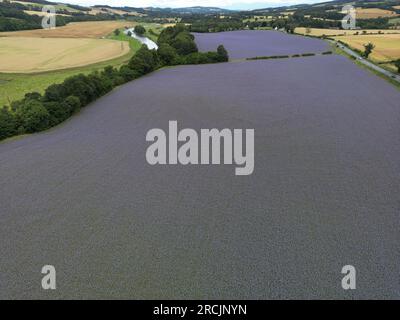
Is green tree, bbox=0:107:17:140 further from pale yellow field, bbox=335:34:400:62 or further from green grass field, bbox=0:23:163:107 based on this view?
pale yellow field, bbox=335:34:400:62

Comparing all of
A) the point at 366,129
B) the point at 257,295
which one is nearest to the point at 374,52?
the point at 366,129

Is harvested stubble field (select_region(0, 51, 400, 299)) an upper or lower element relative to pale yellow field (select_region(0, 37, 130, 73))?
lower

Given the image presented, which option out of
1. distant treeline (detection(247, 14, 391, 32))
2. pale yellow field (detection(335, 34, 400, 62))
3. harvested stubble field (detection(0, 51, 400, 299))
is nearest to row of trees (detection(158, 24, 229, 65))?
harvested stubble field (detection(0, 51, 400, 299))

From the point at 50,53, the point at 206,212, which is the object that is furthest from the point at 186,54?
the point at 206,212

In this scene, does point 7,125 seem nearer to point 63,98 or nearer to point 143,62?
point 63,98

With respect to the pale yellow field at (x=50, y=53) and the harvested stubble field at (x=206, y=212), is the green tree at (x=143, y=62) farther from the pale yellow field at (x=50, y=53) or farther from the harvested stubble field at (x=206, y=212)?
the harvested stubble field at (x=206, y=212)
